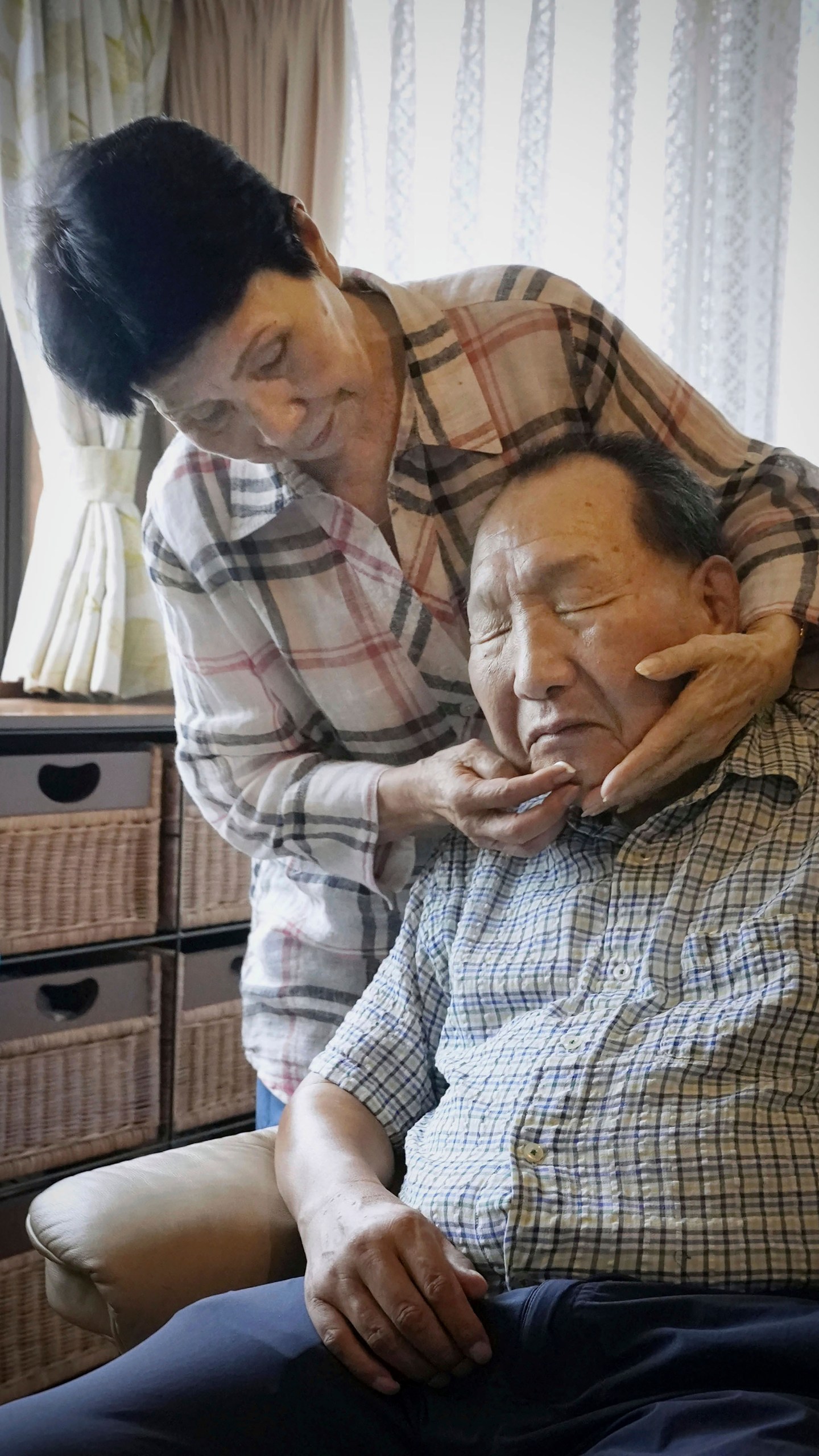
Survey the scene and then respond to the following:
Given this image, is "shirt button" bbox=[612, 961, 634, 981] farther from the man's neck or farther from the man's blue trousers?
the man's blue trousers

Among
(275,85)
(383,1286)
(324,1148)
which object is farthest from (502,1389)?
(275,85)

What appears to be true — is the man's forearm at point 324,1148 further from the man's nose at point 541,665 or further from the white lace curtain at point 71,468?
the white lace curtain at point 71,468

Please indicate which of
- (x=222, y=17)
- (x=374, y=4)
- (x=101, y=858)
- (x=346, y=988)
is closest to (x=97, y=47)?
(x=222, y=17)

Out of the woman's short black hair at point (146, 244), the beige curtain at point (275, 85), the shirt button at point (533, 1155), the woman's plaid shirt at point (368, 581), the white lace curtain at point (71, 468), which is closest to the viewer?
the shirt button at point (533, 1155)

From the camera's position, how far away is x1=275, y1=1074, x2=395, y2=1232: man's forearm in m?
1.15

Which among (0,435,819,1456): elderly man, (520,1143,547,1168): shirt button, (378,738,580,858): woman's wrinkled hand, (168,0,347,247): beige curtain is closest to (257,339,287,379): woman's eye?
(0,435,819,1456): elderly man

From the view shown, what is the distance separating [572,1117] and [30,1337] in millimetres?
1607

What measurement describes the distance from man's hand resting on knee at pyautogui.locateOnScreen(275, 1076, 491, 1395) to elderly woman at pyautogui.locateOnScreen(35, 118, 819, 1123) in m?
0.37

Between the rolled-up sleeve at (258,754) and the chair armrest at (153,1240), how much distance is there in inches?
15.2

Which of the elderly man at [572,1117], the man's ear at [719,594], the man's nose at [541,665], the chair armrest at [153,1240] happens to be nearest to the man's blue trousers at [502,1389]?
the elderly man at [572,1117]

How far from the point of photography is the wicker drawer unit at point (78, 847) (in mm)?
2100

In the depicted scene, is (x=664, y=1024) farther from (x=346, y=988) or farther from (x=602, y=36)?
(x=602, y=36)

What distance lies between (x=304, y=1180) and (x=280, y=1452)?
0.84 ft

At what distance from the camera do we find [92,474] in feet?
8.80
